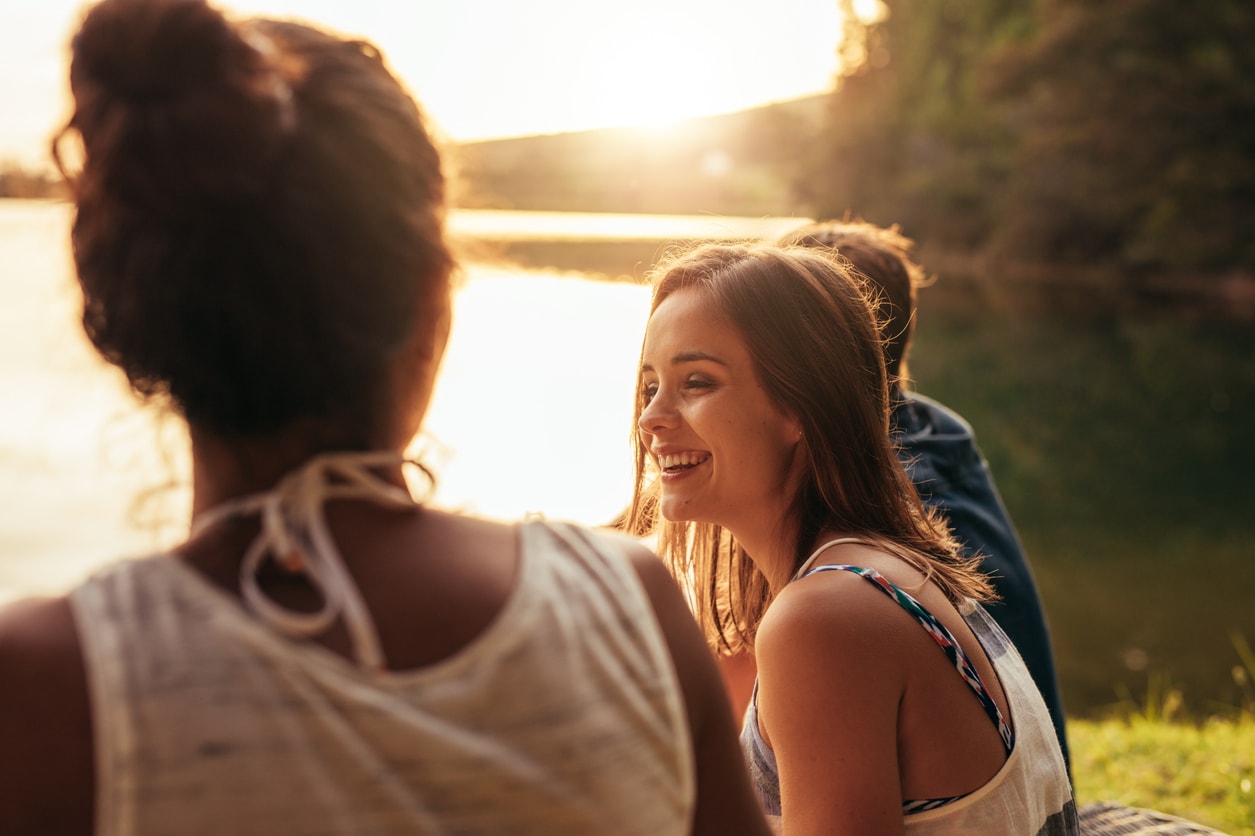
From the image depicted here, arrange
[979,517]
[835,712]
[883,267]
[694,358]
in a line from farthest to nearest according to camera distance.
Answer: [883,267] < [979,517] < [694,358] < [835,712]

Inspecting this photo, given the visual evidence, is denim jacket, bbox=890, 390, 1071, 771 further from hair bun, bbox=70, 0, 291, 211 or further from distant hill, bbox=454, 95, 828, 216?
distant hill, bbox=454, 95, 828, 216

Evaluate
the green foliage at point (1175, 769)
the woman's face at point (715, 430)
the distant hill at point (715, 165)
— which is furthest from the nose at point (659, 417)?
the distant hill at point (715, 165)

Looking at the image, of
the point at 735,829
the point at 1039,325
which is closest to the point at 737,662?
the point at 735,829

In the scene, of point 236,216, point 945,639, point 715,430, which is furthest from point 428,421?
point 715,430

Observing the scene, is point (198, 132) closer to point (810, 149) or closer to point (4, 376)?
point (4, 376)

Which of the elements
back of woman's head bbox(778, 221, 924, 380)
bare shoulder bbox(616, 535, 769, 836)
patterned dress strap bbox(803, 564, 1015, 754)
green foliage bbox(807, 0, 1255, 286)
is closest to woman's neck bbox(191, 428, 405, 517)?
bare shoulder bbox(616, 535, 769, 836)

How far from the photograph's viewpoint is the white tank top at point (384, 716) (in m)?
0.95

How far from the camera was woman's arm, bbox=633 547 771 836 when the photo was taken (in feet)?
3.90

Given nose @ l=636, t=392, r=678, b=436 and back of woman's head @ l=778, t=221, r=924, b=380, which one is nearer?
nose @ l=636, t=392, r=678, b=436

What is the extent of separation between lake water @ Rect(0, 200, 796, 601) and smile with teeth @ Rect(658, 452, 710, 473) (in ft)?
1.17

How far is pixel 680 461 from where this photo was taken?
8.04ft

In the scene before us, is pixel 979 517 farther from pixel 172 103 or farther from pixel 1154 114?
pixel 1154 114

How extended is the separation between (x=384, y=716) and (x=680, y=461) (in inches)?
58.9

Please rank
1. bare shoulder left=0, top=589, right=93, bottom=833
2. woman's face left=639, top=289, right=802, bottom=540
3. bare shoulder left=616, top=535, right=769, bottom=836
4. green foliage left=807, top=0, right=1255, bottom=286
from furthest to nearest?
1. green foliage left=807, top=0, right=1255, bottom=286
2. woman's face left=639, top=289, right=802, bottom=540
3. bare shoulder left=616, top=535, right=769, bottom=836
4. bare shoulder left=0, top=589, right=93, bottom=833
